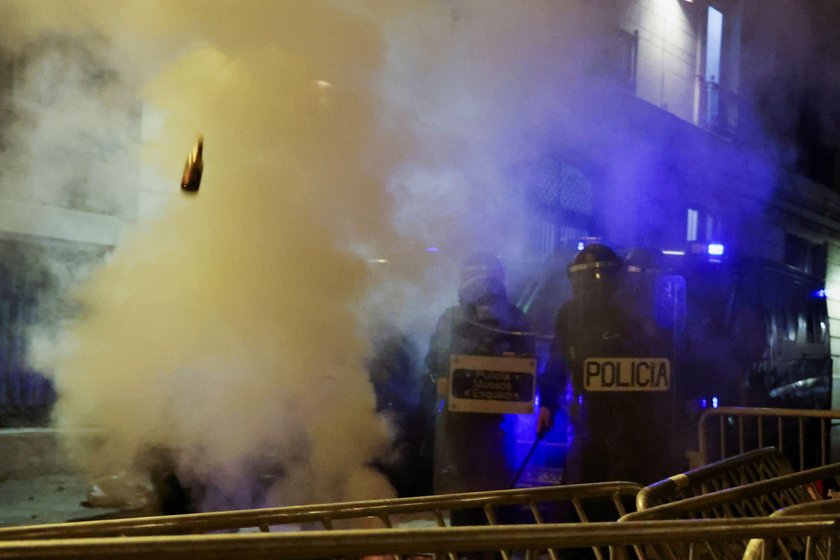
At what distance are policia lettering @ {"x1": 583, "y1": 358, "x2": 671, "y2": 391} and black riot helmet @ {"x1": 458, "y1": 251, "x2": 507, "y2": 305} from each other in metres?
0.58

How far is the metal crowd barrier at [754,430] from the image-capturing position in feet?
14.9

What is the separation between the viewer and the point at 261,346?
4387mm

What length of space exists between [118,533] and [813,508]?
1.64m

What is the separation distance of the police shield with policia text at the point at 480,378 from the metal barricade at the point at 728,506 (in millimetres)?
1459

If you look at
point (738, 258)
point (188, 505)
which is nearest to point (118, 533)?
point (188, 505)

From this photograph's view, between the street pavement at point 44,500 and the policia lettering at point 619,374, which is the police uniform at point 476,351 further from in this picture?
the street pavement at point 44,500

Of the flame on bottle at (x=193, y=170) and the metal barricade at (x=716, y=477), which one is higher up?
the flame on bottle at (x=193, y=170)

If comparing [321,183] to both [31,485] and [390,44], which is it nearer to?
[390,44]

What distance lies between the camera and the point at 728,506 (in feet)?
8.54

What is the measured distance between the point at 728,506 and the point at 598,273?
1847mm

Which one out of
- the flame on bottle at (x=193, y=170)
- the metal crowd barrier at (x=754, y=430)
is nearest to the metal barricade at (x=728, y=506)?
the metal crowd barrier at (x=754, y=430)

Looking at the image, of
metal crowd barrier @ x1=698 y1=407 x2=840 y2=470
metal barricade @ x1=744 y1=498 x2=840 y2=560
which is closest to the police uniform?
metal crowd barrier @ x1=698 y1=407 x2=840 y2=470

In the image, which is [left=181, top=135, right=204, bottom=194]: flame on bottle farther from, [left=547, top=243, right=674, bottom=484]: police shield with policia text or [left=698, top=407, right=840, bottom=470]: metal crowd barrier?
[left=698, top=407, right=840, bottom=470]: metal crowd barrier

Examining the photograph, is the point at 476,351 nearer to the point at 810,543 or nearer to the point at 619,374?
the point at 619,374
